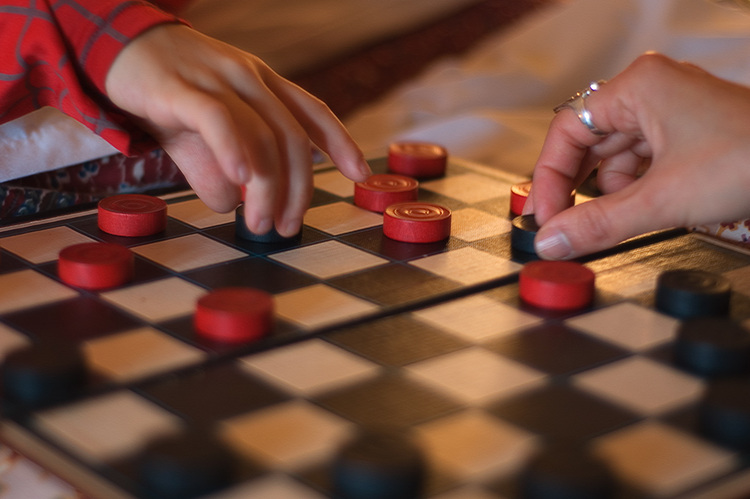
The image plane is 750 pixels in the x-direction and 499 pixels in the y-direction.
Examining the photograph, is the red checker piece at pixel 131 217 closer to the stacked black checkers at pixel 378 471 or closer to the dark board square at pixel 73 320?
the dark board square at pixel 73 320

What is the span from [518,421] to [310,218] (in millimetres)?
649

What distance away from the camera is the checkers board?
0.71m

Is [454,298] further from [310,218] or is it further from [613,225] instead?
[310,218]

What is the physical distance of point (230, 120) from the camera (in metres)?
1.02

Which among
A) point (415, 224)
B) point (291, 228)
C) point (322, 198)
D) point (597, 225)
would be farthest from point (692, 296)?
point (322, 198)

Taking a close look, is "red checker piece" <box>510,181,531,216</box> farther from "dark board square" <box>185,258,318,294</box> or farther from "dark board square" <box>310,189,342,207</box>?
"dark board square" <box>185,258,318,294</box>

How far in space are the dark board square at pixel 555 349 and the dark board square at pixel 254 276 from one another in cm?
29

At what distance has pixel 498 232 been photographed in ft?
4.32

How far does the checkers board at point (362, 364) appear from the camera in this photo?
706 mm

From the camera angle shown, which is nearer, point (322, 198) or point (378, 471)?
point (378, 471)

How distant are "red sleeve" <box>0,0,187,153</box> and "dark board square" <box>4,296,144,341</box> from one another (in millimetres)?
369

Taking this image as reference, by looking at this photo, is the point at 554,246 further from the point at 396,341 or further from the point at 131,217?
the point at 131,217

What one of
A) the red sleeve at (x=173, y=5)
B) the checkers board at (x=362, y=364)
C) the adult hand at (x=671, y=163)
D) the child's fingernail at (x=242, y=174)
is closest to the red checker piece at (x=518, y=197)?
the checkers board at (x=362, y=364)

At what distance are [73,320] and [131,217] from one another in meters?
0.29
